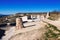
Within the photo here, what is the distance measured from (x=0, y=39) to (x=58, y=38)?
29.6ft

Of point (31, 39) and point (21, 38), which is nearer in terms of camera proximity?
point (31, 39)

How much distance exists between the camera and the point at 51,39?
17297 mm

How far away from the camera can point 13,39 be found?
20.5 meters

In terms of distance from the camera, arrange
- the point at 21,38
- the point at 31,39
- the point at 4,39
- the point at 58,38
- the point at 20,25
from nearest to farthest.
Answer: the point at 58,38, the point at 31,39, the point at 21,38, the point at 4,39, the point at 20,25

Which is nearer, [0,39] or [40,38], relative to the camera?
[40,38]

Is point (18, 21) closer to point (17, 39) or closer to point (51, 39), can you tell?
point (17, 39)

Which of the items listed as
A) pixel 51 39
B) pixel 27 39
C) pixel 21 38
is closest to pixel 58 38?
pixel 51 39

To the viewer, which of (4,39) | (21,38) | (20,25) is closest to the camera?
(21,38)

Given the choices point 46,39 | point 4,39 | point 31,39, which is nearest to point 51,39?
point 46,39

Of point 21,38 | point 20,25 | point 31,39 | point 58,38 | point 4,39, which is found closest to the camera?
point 58,38

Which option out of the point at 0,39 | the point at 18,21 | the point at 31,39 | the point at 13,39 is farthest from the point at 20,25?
the point at 31,39

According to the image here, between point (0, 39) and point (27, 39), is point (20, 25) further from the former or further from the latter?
point (27, 39)

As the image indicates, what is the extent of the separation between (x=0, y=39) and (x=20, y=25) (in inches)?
234

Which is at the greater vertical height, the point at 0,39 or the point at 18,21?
the point at 18,21
